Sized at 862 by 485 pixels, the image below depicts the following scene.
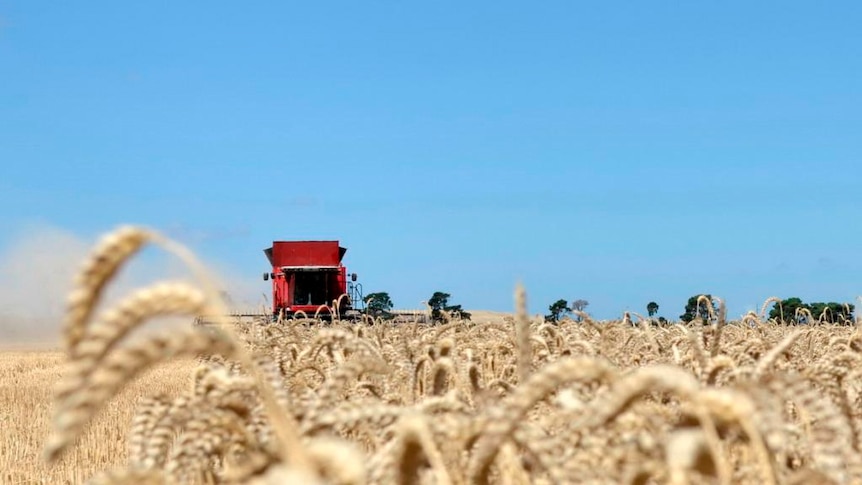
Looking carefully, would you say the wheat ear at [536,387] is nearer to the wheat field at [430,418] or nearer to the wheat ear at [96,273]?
the wheat field at [430,418]

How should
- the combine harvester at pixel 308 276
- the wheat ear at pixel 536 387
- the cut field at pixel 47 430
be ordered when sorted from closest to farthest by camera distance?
the wheat ear at pixel 536 387, the cut field at pixel 47 430, the combine harvester at pixel 308 276

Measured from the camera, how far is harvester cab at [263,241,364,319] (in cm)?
3088

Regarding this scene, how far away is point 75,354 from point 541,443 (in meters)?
0.88

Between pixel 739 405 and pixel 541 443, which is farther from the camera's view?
pixel 541 443

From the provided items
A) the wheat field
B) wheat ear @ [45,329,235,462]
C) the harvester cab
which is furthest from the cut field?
the harvester cab

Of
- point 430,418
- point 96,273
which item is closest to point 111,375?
point 96,273

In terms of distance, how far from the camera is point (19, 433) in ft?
37.8

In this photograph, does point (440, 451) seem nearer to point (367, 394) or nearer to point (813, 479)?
point (813, 479)

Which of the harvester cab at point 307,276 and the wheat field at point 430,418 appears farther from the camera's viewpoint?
the harvester cab at point 307,276

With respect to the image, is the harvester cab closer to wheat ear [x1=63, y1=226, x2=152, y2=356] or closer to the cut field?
the cut field

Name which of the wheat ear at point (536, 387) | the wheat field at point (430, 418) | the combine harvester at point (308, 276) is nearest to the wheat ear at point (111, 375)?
the wheat field at point (430, 418)

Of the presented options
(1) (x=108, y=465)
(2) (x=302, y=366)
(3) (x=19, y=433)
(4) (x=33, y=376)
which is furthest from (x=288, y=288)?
(2) (x=302, y=366)

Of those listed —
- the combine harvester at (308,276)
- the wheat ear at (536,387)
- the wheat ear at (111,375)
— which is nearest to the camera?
the wheat ear at (111,375)

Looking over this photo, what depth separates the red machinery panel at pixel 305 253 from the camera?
3159cm
